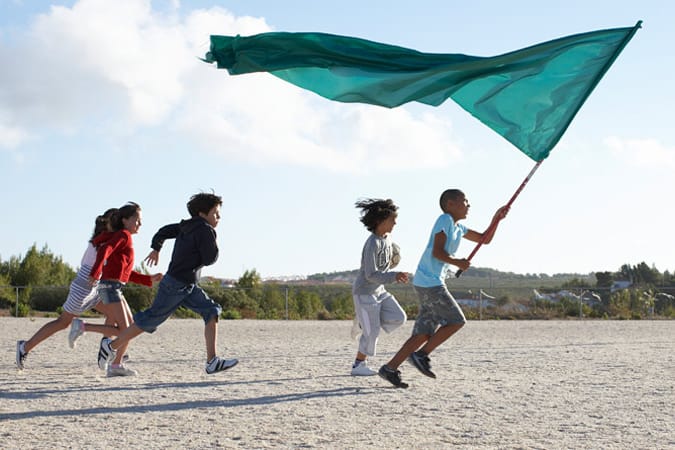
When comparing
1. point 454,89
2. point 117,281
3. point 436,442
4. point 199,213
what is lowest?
point 436,442

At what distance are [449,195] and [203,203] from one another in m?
2.27

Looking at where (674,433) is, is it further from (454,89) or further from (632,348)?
(632,348)

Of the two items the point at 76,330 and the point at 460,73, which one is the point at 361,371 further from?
the point at 460,73

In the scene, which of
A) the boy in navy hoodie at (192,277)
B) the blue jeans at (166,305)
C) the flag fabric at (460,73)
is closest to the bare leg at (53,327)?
the boy in navy hoodie at (192,277)

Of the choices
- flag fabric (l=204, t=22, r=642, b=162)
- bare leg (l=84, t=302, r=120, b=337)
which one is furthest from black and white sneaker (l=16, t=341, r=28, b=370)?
flag fabric (l=204, t=22, r=642, b=162)

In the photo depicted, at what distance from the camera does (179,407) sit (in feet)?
21.4

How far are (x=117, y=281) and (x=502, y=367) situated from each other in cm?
438

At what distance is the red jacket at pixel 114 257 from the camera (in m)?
8.41

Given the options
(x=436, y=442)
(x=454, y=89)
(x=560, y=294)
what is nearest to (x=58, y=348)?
(x=454, y=89)

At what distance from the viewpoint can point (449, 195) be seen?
7848 mm

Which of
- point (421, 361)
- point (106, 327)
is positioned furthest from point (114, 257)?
point (421, 361)

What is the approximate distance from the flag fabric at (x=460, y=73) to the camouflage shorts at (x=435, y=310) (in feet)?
5.20

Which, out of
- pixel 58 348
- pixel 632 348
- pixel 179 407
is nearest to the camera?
pixel 179 407

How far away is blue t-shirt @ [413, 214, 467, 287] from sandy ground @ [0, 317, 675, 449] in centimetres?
96
